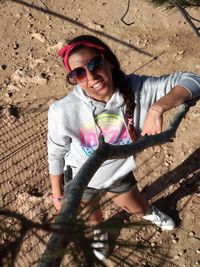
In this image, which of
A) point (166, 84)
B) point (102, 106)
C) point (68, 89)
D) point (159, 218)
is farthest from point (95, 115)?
point (68, 89)

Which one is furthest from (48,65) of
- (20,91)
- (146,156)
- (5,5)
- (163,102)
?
(163,102)

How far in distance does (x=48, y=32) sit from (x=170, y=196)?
2.35 meters

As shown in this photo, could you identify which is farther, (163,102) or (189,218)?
(189,218)

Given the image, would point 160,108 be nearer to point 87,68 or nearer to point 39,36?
point 87,68

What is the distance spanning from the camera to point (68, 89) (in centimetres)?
397

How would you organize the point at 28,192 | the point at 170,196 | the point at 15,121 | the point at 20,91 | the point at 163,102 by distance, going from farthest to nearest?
the point at 20,91, the point at 15,121, the point at 28,192, the point at 170,196, the point at 163,102

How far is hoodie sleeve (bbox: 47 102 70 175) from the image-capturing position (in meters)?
1.79

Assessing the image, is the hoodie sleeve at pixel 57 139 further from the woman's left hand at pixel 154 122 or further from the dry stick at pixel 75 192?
the dry stick at pixel 75 192

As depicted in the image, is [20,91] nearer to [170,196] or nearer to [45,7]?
[45,7]

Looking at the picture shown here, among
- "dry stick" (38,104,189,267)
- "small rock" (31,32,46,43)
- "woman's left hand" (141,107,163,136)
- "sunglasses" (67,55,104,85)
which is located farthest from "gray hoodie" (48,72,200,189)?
"small rock" (31,32,46,43)

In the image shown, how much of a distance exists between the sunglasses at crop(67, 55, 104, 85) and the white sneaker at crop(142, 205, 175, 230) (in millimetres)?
1244

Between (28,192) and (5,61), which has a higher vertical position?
(5,61)

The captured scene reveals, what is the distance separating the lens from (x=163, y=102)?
59.1 inches

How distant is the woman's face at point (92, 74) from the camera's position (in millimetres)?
1623
